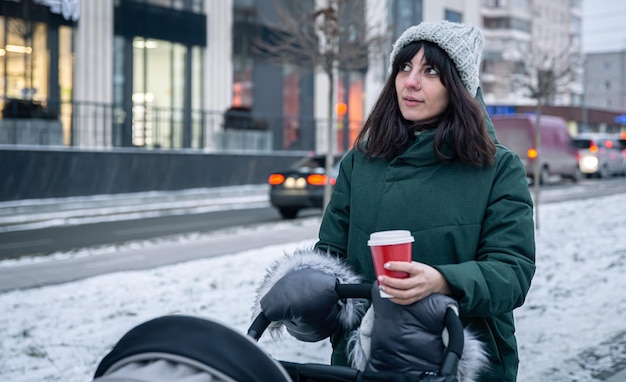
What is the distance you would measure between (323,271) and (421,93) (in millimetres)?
586

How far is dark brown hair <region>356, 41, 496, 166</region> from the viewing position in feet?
7.87

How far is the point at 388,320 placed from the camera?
2.16 meters

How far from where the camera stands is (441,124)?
2.47 metres

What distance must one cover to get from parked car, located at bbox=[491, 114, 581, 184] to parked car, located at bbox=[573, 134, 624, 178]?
2511 mm

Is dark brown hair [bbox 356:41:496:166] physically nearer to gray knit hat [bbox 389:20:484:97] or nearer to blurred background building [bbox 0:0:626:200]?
gray knit hat [bbox 389:20:484:97]

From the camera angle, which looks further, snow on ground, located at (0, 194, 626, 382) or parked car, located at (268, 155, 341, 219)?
parked car, located at (268, 155, 341, 219)

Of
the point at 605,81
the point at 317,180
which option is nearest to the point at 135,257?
the point at 317,180

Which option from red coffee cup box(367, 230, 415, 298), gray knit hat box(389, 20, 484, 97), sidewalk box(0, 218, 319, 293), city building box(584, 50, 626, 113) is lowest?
sidewalk box(0, 218, 319, 293)

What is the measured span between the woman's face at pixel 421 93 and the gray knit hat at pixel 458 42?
6 cm

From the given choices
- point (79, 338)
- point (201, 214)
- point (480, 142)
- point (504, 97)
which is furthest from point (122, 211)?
point (504, 97)

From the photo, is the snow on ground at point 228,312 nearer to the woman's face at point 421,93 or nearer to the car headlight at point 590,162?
the woman's face at point 421,93

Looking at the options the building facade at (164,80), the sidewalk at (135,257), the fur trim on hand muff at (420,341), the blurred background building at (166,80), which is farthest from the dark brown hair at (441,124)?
the building facade at (164,80)

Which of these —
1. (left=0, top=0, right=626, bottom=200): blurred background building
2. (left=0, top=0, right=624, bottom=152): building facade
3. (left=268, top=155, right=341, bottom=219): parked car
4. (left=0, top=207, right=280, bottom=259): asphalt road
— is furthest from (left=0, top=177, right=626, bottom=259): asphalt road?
(left=0, top=0, right=624, bottom=152): building facade

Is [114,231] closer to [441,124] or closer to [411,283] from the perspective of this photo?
[441,124]
